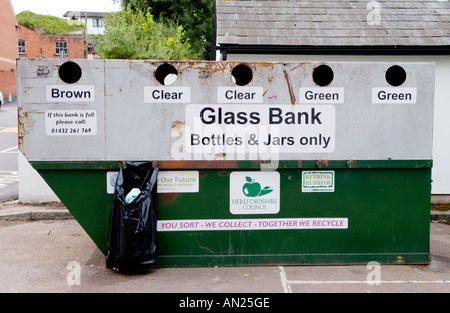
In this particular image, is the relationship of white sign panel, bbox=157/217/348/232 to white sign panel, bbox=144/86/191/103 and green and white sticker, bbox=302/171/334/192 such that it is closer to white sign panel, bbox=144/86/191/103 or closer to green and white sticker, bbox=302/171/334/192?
green and white sticker, bbox=302/171/334/192

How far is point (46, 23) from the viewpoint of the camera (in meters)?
76.1

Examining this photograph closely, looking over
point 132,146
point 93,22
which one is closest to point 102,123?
point 132,146

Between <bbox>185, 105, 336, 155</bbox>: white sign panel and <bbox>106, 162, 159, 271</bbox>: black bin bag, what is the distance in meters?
0.55

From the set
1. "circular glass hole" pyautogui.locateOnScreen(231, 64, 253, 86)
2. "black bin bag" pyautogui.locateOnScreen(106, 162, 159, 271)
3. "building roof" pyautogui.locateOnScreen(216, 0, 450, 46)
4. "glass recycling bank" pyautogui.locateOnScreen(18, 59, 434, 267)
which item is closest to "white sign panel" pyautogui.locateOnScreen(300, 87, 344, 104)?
"glass recycling bank" pyautogui.locateOnScreen(18, 59, 434, 267)

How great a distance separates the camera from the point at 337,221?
490 centimetres

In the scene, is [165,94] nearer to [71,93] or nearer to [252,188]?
[71,93]

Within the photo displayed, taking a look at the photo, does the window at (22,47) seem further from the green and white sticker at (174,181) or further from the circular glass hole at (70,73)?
the green and white sticker at (174,181)

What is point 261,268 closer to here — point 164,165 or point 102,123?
point 164,165

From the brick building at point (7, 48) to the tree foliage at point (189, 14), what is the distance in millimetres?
23098

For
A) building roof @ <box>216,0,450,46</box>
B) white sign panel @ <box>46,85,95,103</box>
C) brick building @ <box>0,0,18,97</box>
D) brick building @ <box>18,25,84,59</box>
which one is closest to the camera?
white sign panel @ <box>46,85,95,103</box>

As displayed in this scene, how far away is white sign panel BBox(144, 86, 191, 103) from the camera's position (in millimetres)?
4711

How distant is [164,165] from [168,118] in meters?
0.48

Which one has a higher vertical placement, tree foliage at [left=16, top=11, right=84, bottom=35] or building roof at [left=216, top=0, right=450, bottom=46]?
tree foliage at [left=16, top=11, right=84, bottom=35]

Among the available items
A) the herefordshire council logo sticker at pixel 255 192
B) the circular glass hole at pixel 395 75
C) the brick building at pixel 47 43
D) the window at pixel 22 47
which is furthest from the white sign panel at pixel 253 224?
the window at pixel 22 47
